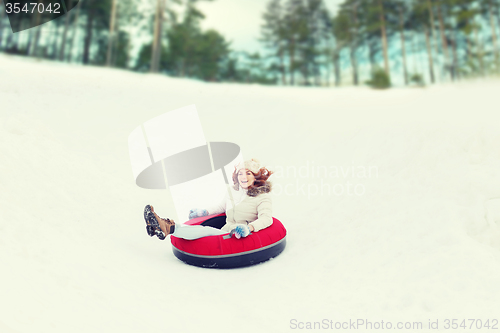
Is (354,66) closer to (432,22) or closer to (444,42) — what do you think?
(432,22)

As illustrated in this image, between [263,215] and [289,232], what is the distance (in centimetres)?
98

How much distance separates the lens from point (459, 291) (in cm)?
260

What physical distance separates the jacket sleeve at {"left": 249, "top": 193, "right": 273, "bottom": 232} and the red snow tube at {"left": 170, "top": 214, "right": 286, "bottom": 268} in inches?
3.1

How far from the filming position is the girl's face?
3822 millimetres

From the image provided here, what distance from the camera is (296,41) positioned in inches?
839

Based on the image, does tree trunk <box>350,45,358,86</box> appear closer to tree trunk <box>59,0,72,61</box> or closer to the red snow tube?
tree trunk <box>59,0,72,61</box>

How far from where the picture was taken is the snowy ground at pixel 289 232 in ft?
7.86

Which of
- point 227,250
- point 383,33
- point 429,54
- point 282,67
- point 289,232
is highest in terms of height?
point 383,33

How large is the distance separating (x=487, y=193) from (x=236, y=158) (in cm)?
464

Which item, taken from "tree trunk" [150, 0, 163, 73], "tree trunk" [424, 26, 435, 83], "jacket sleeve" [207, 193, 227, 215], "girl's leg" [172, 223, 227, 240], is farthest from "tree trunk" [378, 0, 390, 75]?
"girl's leg" [172, 223, 227, 240]

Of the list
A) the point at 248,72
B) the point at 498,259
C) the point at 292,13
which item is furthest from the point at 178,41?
the point at 498,259

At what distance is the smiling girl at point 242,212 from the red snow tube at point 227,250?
9cm

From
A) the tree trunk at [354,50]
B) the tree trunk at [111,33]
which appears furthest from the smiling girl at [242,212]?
the tree trunk at [111,33]

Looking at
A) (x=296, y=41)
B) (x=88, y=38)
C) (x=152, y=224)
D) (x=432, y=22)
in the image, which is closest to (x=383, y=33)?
(x=432, y=22)
